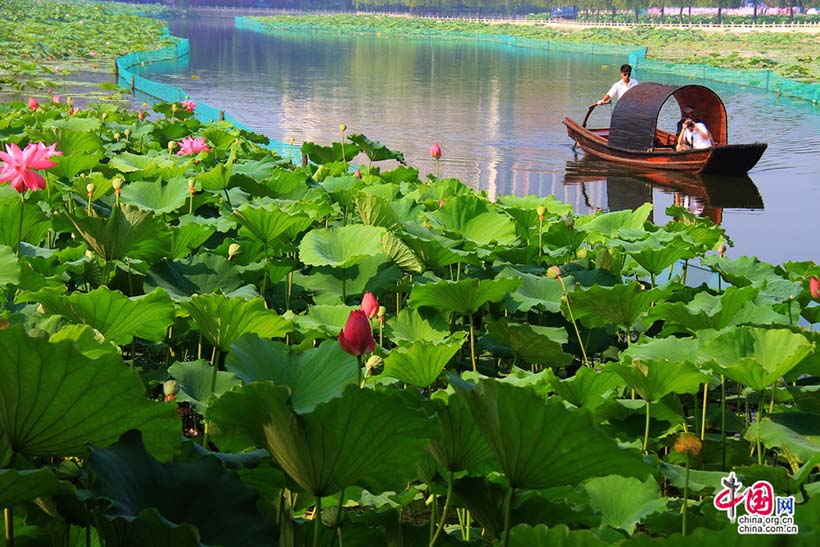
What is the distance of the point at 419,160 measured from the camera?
12.2 m

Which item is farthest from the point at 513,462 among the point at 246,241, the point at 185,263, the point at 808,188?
the point at 808,188

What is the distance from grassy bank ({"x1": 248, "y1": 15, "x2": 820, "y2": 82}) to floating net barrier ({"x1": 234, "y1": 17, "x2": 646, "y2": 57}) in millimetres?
179

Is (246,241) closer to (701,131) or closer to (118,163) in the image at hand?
(118,163)

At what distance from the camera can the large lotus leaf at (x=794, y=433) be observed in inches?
74.8

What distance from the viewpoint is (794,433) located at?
1.99 m

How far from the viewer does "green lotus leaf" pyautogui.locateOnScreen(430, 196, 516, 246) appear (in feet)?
11.2

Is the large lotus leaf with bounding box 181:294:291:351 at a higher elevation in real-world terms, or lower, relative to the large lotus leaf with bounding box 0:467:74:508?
lower

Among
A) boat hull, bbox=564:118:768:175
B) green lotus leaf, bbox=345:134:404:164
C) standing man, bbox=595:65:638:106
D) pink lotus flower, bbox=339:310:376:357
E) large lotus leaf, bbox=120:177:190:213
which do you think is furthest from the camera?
standing man, bbox=595:65:638:106

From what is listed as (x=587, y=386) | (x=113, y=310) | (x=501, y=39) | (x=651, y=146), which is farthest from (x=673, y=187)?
(x=501, y=39)

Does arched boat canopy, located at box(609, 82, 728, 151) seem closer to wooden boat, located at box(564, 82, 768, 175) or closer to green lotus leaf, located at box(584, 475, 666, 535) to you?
wooden boat, located at box(564, 82, 768, 175)

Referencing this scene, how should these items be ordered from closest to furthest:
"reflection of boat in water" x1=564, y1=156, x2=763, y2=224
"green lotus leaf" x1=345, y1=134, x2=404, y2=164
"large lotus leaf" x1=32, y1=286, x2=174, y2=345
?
"large lotus leaf" x1=32, y1=286, x2=174, y2=345 < "green lotus leaf" x1=345, y1=134, x2=404, y2=164 < "reflection of boat in water" x1=564, y1=156, x2=763, y2=224

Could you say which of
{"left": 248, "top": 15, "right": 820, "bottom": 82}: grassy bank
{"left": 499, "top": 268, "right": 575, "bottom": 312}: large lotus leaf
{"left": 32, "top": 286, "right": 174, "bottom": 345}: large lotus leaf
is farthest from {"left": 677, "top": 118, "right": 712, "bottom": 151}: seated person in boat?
{"left": 248, "top": 15, "right": 820, "bottom": 82}: grassy bank

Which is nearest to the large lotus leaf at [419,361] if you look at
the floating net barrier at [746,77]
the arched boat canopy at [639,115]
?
the arched boat canopy at [639,115]

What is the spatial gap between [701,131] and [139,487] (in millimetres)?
11413
